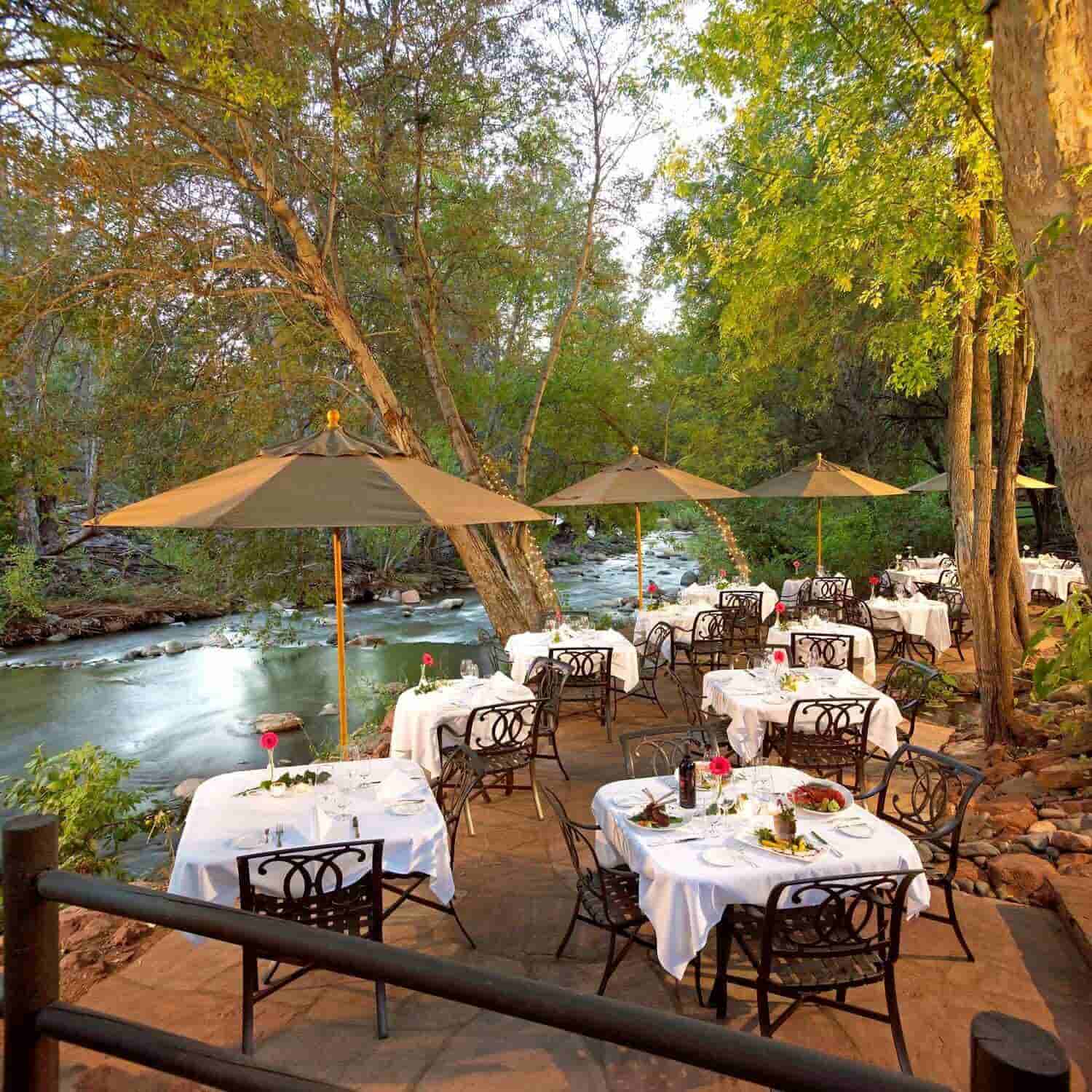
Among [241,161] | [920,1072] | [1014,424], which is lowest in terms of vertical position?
[920,1072]

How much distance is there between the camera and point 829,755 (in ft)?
20.4

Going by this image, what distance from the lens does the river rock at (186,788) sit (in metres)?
9.41

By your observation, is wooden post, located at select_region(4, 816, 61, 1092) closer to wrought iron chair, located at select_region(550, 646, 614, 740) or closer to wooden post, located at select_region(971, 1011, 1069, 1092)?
wooden post, located at select_region(971, 1011, 1069, 1092)

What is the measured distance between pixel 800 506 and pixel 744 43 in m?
12.3

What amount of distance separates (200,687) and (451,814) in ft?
35.9

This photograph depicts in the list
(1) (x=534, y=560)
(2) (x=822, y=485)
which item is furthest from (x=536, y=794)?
(2) (x=822, y=485)

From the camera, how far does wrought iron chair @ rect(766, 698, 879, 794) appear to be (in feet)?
20.2

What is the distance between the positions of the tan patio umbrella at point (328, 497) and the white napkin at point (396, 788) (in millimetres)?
952

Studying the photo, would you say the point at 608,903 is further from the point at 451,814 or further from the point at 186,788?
the point at 186,788

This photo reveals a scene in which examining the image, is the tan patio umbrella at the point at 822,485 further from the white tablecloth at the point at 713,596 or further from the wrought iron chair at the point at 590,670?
the wrought iron chair at the point at 590,670

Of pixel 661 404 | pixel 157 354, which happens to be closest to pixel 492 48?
pixel 157 354

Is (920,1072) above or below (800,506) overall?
below

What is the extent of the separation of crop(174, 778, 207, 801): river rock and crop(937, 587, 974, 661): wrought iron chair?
9945mm

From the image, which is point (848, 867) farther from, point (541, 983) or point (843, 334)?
point (843, 334)
